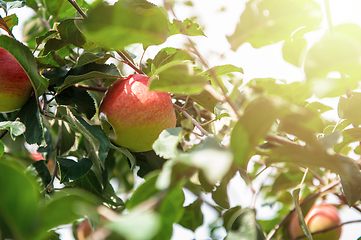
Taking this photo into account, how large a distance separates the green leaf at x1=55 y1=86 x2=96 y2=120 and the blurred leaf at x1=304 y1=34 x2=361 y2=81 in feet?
2.15

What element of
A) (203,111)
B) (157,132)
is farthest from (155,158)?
(203,111)

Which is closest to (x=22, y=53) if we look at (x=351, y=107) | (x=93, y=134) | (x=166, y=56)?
(x=93, y=134)

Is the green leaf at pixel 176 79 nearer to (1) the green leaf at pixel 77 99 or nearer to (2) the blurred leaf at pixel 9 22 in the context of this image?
(1) the green leaf at pixel 77 99

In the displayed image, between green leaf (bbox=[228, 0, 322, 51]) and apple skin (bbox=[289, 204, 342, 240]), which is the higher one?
→ green leaf (bbox=[228, 0, 322, 51])

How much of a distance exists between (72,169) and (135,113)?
0.82ft

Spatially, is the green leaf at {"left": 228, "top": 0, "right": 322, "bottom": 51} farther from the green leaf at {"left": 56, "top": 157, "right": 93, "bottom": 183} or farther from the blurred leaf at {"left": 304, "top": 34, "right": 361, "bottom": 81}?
the green leaf at {"left": 56, "top": 157, "right": 93, "bottom": 183}

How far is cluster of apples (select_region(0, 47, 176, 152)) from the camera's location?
741mm

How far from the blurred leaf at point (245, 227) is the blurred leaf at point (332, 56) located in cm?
26

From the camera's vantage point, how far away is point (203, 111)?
1197mm

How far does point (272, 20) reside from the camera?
0.44 metres

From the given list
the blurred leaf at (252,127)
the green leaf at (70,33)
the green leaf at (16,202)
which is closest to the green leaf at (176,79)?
the blurred leaf at (252,127)

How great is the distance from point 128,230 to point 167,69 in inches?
9.7

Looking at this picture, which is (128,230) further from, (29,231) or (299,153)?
(299,153)

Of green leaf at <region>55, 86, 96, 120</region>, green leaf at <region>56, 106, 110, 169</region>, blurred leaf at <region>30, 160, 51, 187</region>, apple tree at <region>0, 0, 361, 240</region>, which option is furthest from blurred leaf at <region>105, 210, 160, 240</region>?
A: blurred leaf at <region>30, 160, 51, 187</region>
